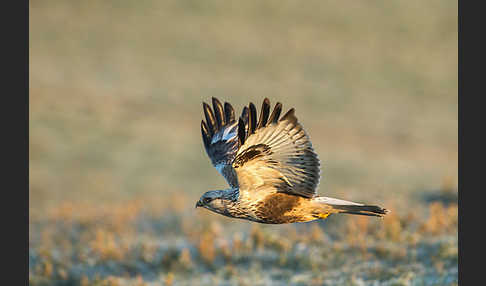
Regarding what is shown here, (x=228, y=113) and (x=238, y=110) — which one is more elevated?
(x=238, y=110)

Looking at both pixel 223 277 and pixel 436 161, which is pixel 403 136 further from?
pixel 223 277

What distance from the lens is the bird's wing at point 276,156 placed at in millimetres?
5945

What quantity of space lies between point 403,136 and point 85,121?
38.4ft

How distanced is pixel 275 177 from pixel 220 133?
1902mm

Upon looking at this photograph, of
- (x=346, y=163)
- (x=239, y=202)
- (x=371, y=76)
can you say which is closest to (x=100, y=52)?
(x=371, y=76)

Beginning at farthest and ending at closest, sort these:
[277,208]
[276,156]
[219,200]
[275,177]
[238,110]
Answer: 1. [238,110]
2. [219,200]
3. [277,208]
4. [275,177]
5. [276,156]

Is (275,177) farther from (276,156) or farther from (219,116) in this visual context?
(219,116)

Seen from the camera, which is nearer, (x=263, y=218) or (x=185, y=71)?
(x=263, y=218)

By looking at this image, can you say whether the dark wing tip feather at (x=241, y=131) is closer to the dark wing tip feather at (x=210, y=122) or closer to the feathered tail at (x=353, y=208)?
the feathered tail at (x=353, y=208)

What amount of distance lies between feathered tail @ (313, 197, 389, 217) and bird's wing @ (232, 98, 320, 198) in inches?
7.3

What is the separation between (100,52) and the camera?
31.6 m

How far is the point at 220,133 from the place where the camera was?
811cm

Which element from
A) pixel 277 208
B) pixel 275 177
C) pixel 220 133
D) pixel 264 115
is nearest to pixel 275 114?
pixel 264 115

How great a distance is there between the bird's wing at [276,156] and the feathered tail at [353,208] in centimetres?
19
